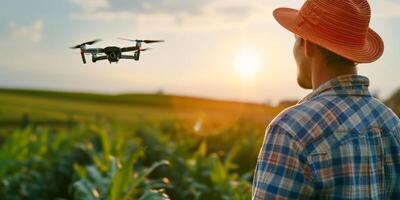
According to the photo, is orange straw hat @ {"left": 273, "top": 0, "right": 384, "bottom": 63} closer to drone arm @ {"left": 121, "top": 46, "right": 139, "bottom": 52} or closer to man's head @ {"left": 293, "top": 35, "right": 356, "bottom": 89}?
man's head @ {"left": 293, "top": 35, "right": 356, "bottom": 89}

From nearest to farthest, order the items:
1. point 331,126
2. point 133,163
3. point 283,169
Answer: point 283,169 < point 331,126 < point 133,163

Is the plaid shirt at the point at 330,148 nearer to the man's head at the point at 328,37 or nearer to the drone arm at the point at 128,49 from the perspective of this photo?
the man's head at the point at 328,37

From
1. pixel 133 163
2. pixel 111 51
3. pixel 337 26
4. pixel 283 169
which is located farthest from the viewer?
pixel 133 163

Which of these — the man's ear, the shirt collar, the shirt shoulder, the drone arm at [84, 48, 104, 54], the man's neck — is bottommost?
the shirt shoulder

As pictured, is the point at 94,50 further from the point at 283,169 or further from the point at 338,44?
the point at 338,44

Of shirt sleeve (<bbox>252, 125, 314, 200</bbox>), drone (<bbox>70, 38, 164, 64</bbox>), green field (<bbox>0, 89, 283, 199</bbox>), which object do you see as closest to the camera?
drone (<bbox>70, 38, 164, 64</bbox>)

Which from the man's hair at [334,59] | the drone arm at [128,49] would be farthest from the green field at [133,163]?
the drone arm at [128,49]

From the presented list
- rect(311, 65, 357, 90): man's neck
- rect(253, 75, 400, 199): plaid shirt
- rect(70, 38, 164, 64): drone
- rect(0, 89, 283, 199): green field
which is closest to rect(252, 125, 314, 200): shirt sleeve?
rect(253, 75, 400, 199): plaid shirt

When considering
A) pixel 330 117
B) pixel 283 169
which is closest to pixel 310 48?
pixel 330 117
